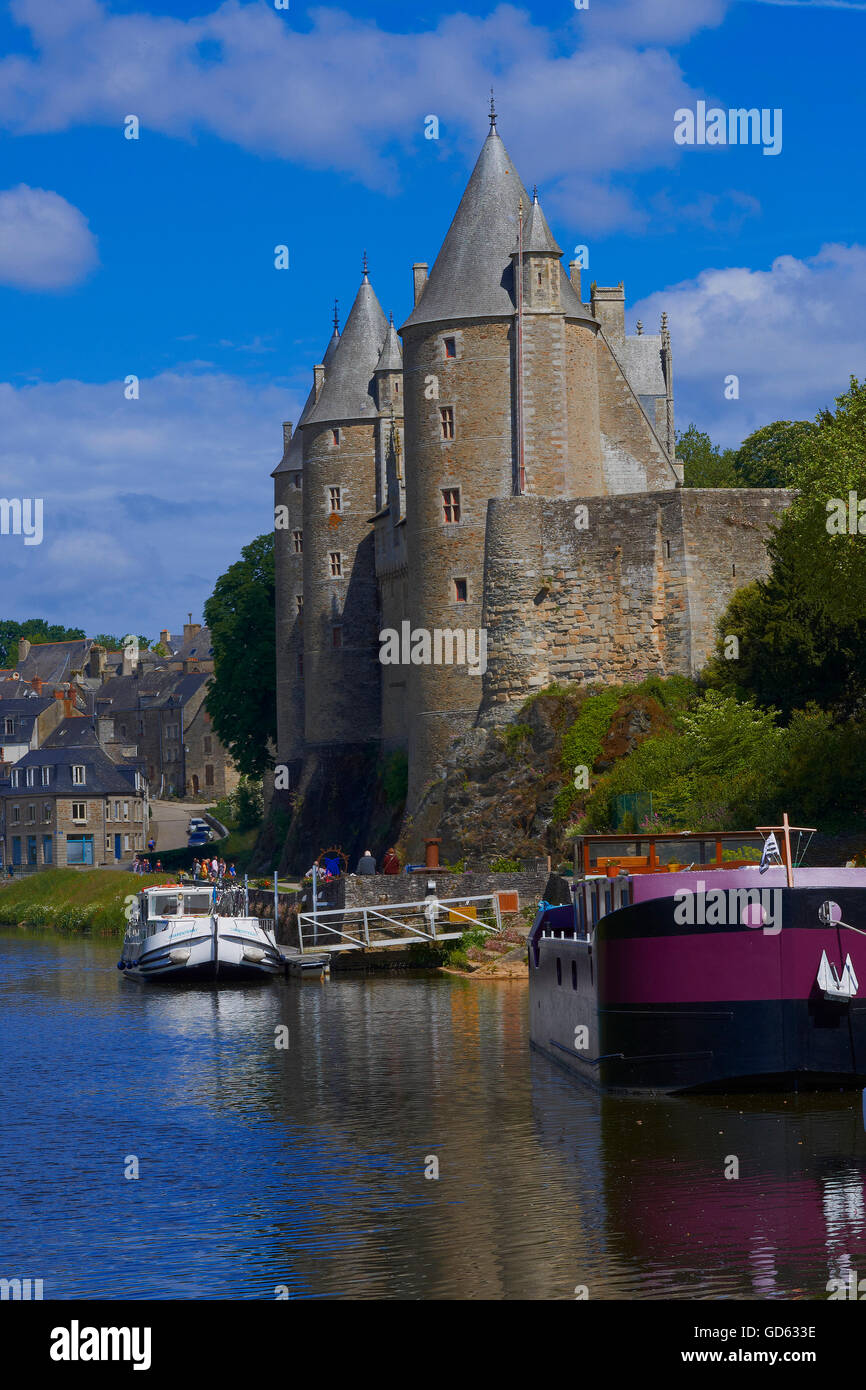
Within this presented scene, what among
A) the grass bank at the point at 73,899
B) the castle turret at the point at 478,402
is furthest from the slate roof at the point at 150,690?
the castle turret at the point at 478,402

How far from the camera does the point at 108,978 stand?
47.2m

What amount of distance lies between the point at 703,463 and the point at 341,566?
27417mm

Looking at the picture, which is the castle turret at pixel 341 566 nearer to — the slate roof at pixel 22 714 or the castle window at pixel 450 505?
the castle window at pixel 450 505

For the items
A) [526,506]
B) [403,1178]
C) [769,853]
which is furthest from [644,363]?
[403,1178]

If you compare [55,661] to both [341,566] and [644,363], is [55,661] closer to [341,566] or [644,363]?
[644,363]

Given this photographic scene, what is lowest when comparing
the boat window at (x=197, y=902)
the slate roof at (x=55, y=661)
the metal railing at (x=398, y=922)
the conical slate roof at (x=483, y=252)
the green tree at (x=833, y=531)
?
the metal railing at (x=398, y=922)

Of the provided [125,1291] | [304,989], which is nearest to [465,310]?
[304,989]

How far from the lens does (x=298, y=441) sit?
7312 centimetres

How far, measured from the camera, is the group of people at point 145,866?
7612cm

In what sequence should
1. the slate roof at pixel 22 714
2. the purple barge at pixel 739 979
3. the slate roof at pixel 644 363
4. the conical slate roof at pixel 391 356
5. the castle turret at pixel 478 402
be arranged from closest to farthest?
the purple barge at pixel 739 979
the castle turret at pixel 478 402
the conical slate roof at pixel 391 356
the slate roof at pixel 644 363
the slate roof at pixel 22 714

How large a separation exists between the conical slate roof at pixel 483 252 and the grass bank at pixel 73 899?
23689mm

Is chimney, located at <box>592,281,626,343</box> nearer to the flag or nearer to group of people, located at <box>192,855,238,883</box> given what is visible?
group of people, located at <box>192,855,238,883</box>
